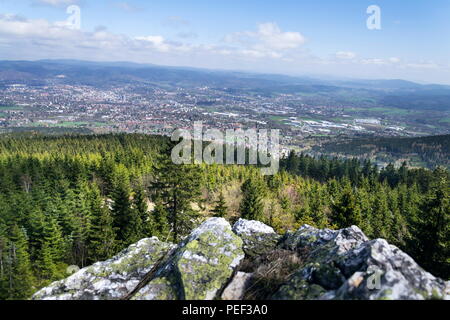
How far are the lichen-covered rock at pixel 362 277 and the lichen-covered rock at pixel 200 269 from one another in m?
1.68

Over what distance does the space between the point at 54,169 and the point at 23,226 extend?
22.6 metres

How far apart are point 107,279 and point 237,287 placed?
12.3 ft

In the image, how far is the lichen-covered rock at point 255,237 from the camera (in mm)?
8242

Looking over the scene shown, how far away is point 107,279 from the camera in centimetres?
740

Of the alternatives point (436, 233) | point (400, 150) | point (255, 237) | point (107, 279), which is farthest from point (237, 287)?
point (400, 150)

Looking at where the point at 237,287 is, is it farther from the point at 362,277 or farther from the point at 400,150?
the point at 400,150

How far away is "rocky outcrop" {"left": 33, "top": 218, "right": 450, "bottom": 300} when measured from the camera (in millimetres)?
4848

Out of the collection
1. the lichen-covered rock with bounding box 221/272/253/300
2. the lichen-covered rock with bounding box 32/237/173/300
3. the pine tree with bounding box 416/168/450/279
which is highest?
the lichen-covered rock with bounding box 221/272/253/300

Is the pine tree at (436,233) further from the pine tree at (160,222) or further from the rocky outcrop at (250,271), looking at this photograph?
the pine tree at (160,222)

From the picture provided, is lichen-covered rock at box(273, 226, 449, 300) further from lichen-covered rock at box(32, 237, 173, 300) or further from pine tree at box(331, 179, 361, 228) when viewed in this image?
pine tree at box(331, 179, 361, 228)

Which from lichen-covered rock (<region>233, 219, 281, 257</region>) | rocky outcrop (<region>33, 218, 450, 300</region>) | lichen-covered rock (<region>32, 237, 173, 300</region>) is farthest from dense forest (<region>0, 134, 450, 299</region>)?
rocky outcrop (<region>33, 218, 450, 300</region>)

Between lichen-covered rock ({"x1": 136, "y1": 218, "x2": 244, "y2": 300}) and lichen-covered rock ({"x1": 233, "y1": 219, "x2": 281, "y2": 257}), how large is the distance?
0.41m
